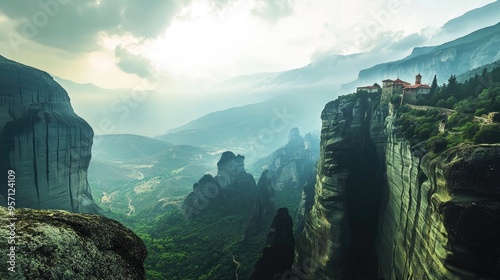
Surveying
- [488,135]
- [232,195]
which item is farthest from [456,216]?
[232,195]

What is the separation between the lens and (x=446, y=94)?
138 feet

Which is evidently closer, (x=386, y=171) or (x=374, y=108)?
(x=386, y=171)

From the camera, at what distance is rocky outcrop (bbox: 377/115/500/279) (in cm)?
1658

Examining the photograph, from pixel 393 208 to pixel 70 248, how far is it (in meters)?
34.7

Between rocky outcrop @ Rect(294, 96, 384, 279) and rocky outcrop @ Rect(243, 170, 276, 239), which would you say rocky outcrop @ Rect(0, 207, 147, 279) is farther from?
rocky outcrop @ Rect(243, 170, 276, 239)

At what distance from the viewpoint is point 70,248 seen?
7.43 m

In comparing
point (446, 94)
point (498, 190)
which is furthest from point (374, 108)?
point (498, 190)

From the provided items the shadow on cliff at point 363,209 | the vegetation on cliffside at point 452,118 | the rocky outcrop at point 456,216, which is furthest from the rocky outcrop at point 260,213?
the rocky outcrop at point 456,216

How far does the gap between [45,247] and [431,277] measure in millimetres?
23137

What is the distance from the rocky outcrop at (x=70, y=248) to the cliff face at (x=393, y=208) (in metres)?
19.2

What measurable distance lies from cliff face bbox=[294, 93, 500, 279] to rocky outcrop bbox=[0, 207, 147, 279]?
19198 mm

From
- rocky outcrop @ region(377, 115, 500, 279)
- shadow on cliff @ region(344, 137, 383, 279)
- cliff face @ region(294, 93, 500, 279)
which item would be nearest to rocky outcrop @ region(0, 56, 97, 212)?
cliff face @ region(294, 93, 500, 279)

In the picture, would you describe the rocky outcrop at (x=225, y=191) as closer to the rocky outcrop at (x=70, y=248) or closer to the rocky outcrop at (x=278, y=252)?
the rocky outcrop at (x=278, y=252)

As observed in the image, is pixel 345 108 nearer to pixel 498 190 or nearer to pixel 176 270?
pixel 498 190
